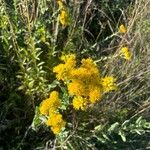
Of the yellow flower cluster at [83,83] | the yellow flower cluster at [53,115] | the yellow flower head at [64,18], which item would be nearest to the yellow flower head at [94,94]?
the yellow flower cluster at [83,83]

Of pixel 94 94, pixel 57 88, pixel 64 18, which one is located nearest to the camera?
pixel 94 94

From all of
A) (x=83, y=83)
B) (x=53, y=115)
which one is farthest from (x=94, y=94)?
(x=53, y=115)

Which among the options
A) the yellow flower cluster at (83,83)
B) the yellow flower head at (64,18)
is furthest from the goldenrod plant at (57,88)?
the yellow flower cluster at (83,83)

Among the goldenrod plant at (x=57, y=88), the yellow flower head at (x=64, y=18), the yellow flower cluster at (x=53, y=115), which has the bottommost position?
the yellow flower cluster at (x=53, y=115)

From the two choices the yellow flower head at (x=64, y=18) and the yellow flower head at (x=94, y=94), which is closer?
the yellow flower head at (x=94, y=94)

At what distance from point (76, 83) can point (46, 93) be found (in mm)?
607

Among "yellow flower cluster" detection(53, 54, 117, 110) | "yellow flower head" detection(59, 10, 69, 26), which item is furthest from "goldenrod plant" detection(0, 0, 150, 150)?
"yellow flower cluster" detection(53, 54, 117, 110)

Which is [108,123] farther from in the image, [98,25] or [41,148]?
[98,25]

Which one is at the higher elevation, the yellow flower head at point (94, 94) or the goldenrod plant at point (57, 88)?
the goldenrod plant at point (57, 88)

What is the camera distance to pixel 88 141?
2453mm

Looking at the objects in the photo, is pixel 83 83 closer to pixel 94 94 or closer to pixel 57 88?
pixel 94 94

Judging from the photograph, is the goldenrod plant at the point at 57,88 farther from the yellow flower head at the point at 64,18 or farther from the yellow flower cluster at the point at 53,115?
the yellow flower cluster at the point at 53,115

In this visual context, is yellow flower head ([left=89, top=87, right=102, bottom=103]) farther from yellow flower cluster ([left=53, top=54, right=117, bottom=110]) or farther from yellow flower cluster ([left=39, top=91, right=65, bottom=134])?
yellow flower cluster ([left=39, top=91, right=65, bottom=134])

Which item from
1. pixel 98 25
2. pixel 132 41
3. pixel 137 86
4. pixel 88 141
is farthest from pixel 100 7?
pixel 88 141
